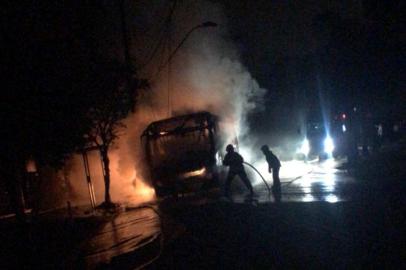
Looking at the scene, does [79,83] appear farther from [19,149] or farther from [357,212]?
[357,212]

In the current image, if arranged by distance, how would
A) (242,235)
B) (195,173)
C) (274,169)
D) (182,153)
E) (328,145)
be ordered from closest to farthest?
(242,235)
(274,169)
(195,173)
(182,153)
(328,145)

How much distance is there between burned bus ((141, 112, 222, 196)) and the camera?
55.1ft

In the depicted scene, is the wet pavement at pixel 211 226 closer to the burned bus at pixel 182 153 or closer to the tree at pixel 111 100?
the burned bus at pixel 182 153

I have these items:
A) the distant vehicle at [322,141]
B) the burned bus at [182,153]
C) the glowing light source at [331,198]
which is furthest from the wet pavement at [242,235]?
the distant vehicle at [322,141]

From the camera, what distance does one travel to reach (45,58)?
26.3 feet

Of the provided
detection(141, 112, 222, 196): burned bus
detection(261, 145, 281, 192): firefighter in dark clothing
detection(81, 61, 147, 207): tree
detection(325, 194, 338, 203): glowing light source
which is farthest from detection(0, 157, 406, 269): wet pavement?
detection(81, 61, 147, 207): tree

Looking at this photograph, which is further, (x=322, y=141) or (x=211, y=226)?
(x=322, y=141)

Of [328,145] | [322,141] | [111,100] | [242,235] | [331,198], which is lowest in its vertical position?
[331,198]

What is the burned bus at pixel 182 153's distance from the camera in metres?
16.8

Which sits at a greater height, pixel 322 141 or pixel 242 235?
pixel 322 141

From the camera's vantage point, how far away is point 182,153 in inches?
673

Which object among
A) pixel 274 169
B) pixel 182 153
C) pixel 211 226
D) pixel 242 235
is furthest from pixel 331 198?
pixel 182 153

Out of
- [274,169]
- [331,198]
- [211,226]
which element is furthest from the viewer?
[274,169]

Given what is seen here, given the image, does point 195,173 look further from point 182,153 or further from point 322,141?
point 322,141
